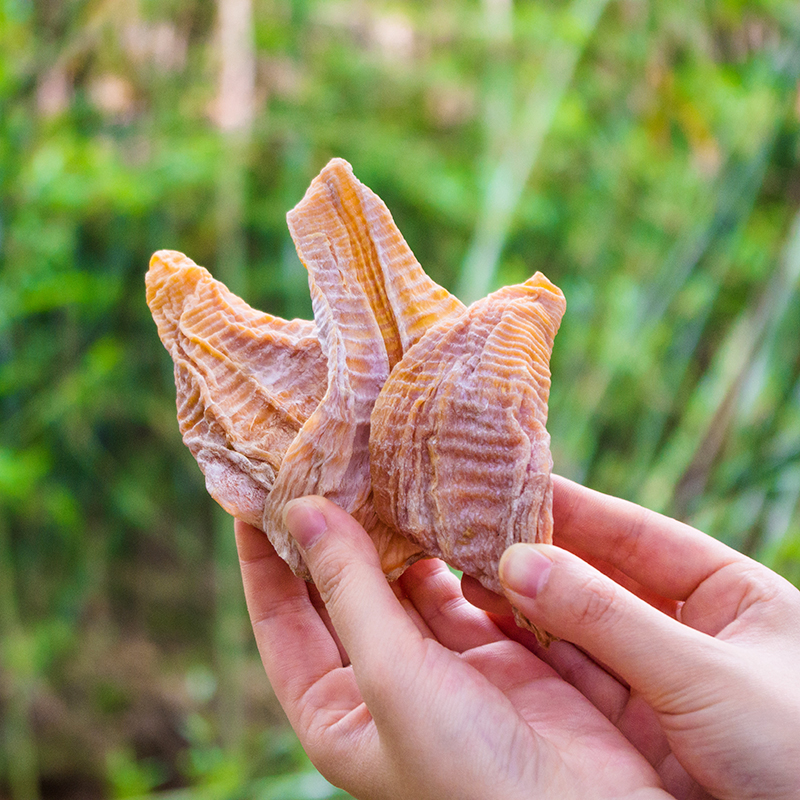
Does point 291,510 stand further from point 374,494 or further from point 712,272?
point 712,272

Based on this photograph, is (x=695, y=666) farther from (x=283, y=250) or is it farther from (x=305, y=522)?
(x=283, y=250)

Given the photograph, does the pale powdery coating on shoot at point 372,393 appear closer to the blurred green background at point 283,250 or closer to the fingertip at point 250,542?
the fingertip at point 250,542

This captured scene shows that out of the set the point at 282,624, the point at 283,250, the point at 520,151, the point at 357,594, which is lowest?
the point at 282,624

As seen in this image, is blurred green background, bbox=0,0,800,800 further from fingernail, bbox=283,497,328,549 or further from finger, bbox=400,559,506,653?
fingernail, bbox=283,497,328,549

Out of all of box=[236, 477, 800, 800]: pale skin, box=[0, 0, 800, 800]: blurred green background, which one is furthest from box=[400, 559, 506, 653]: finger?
box=[0, 0, 800, 800]: blurred green background

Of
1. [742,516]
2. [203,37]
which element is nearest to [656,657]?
[742,516]

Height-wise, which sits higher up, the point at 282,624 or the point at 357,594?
the point at 357,594

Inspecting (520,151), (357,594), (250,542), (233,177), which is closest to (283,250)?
(233,177)

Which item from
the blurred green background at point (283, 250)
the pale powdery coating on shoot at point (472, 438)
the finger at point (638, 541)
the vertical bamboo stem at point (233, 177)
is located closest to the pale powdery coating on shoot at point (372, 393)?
the pale powdery coating on shoot at point (472, 438)
